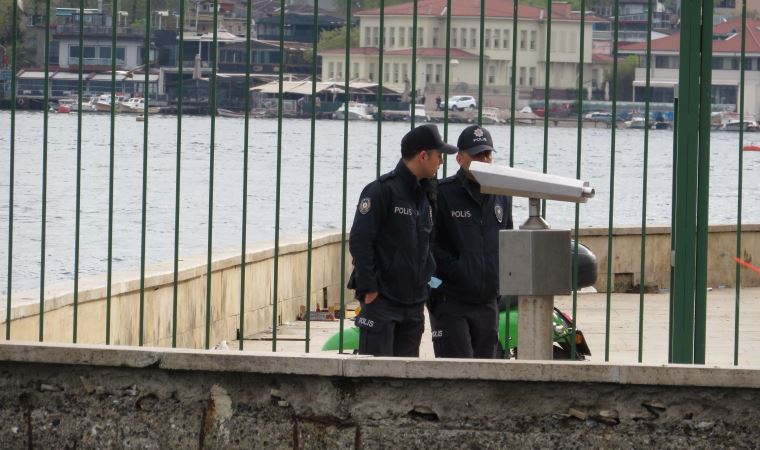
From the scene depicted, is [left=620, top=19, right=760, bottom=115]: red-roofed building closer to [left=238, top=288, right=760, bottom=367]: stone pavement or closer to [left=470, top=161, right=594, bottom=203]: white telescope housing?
[left=470, top=161, right=594, bottom=203]: white telescope housing

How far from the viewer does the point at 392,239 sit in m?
7.55

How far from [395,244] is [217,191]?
57.3m

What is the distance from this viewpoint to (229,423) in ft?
21.4

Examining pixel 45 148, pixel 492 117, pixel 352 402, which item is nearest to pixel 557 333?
pixel 352 402

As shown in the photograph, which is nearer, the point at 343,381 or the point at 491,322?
the point at 343,381

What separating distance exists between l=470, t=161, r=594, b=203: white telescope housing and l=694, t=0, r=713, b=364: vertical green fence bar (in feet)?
2.11

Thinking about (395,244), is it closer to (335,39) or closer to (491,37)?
(491,37)

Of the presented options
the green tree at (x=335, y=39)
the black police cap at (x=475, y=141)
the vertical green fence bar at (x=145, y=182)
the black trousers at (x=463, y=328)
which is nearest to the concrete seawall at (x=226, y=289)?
the green tree at (x=335, y=39)

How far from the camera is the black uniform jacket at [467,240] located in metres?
8.00

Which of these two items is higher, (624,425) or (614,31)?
(614,31)

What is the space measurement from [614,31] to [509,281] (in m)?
1.23

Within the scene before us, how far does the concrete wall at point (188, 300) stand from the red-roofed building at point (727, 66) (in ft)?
13.1

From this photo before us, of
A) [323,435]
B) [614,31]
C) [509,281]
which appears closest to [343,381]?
[323,435]

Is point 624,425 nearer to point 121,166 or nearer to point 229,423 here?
point 229,423
